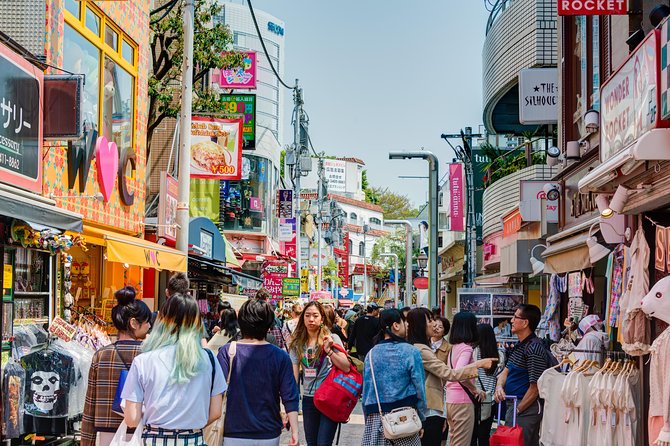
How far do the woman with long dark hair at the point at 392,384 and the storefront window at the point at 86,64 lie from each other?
8.13m

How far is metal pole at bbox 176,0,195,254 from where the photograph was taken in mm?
16500

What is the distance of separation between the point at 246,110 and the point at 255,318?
24551mm

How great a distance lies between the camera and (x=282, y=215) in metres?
44.2

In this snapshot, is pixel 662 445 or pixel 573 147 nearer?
pixel 662 445

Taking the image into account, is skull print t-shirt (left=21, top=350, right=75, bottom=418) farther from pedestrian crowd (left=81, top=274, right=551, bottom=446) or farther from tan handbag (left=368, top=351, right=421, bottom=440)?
tan handbag (left=368, top=351, right=421, bottom=440)

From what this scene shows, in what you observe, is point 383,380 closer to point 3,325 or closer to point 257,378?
point 257,378

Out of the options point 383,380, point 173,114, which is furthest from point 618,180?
point 173,114

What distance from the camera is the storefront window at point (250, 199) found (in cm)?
4375

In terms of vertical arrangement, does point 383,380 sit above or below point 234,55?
below

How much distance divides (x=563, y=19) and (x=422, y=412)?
11.3 meters

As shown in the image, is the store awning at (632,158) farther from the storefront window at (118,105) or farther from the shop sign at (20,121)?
the storefront window at (118,105)

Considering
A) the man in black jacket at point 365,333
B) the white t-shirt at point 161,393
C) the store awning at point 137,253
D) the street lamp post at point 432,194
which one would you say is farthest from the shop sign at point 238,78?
the white t-shirt at point 161,393

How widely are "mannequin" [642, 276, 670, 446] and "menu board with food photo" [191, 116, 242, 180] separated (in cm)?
1477

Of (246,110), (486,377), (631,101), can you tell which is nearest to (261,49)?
(246,110)
